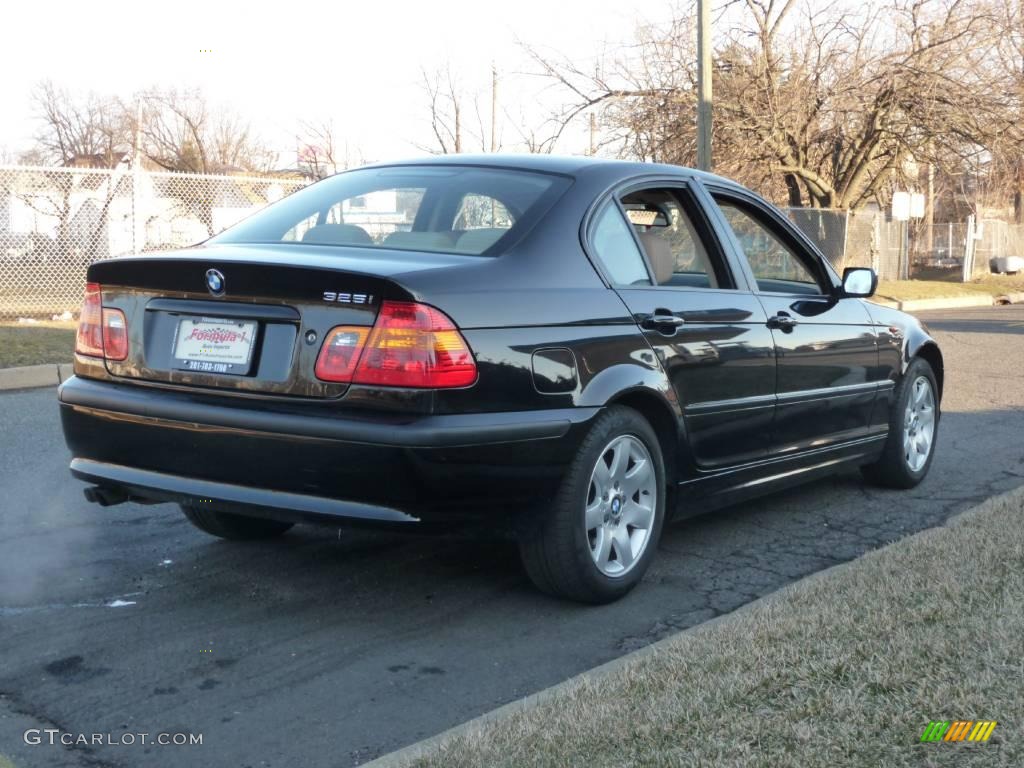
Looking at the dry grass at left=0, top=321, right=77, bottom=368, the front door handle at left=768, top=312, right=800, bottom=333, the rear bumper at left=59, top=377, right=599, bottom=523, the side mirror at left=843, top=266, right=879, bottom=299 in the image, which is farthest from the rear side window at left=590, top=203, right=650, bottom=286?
the dry grass at left=0, top=321, right=77, bottom=368

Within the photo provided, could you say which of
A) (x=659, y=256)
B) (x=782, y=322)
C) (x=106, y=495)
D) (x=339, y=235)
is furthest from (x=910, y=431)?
(x=106, y=495)

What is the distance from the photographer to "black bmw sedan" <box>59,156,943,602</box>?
3.78m

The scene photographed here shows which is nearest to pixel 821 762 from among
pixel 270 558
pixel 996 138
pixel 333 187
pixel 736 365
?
pixel 736 365

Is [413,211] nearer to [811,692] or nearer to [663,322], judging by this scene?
[663,322]

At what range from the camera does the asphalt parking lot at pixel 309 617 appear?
3354 millimetres

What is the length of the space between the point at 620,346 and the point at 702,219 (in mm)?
1139

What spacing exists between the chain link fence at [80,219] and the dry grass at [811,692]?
39.3ft

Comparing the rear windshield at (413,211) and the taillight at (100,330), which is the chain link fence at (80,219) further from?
the taillight at (100,330)

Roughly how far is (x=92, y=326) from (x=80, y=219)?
12289mm

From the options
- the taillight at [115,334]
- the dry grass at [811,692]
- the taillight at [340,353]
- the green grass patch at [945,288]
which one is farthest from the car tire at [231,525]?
the green grass patch at [945,288]

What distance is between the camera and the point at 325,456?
3.78 metres

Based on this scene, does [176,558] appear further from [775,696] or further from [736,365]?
[775,696]

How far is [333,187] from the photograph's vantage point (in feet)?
16.6

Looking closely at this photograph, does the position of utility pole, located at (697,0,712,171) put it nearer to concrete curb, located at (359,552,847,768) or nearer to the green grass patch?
the green grass patch
